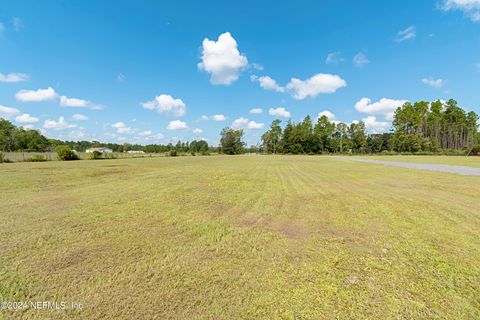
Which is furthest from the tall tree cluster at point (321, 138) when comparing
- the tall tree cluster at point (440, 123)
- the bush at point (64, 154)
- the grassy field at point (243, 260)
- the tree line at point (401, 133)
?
the grassy field at point (243, 260)

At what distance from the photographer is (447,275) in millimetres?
2701

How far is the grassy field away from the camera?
2.17 m

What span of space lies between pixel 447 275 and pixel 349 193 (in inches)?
206

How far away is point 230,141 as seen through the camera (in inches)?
3398

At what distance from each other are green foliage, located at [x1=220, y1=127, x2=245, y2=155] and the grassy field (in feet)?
264

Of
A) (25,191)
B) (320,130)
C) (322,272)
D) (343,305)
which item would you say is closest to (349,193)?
(322,272)

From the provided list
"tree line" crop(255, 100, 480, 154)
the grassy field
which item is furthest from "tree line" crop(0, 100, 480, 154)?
the grassy field

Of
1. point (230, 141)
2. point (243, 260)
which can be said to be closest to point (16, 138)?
point (230, 141)

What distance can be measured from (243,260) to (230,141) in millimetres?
83802

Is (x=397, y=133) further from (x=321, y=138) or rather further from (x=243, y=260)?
(x=243, y=260)

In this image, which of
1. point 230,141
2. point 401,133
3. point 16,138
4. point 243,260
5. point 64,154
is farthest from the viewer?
point 230,141

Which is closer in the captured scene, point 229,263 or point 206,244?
point 229,263

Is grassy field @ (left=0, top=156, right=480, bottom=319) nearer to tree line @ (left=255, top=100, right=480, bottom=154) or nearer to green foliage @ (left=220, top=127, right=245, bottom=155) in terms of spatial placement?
tree line @ (left=255, top=100, right=480, bottom=154)

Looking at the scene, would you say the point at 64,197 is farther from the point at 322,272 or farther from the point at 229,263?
the point at 322,272
